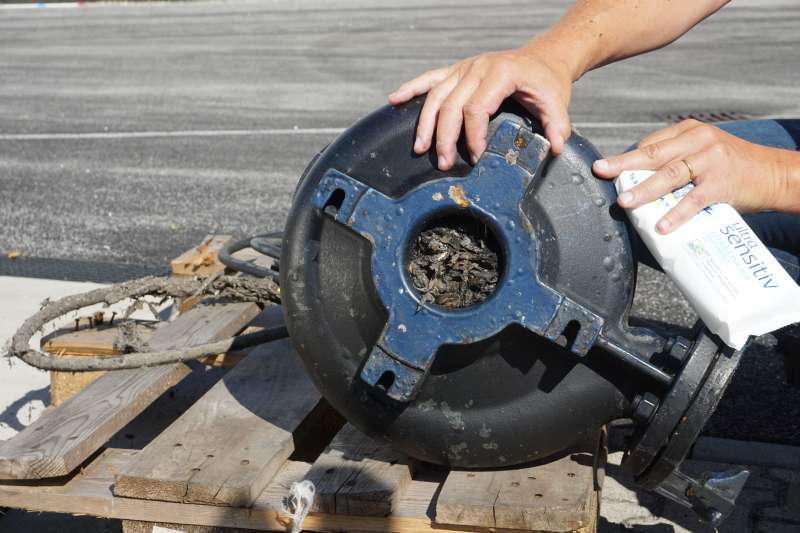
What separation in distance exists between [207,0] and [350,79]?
14.6 meters

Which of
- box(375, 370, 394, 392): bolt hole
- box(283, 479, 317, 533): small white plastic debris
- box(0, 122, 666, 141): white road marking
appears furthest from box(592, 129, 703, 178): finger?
box(0, 122, 666, 141): white road marking

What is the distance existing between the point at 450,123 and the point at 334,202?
0.29 metres

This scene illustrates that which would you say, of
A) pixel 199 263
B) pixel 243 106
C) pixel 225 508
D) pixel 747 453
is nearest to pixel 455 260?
pixel 225 508

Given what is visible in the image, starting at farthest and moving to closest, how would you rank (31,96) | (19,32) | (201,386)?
(19,32), (31,96), (201,386)

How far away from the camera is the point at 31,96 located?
9891 millimetres

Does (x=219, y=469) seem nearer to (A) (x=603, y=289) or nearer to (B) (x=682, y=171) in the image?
(A) (x=603, y=289)

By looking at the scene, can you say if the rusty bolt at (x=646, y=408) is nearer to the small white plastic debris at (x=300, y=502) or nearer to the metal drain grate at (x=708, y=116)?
the small white plastic debris at (x=300, y=502)

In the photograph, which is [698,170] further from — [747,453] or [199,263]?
[199,263]

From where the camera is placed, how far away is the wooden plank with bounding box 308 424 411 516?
215cm

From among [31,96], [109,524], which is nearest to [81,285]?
[109,524]

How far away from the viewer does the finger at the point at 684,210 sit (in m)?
2.03

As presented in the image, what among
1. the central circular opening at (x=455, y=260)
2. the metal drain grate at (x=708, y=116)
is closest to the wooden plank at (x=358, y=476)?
the central circular opening at (x=455, y=260)

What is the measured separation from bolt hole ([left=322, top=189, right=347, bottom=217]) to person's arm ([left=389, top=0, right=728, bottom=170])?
18cm

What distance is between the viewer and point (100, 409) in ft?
8.70
